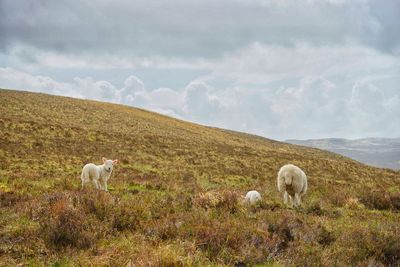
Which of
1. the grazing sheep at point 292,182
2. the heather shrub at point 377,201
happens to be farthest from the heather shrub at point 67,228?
the heather shrub at point 377,201

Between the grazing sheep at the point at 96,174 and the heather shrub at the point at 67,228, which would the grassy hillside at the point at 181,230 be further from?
the grazing sheep at the point at 96,174

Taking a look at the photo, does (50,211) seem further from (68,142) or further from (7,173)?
(68,142)

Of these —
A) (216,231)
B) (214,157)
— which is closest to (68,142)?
(214,157)

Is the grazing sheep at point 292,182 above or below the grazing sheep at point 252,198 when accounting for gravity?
above

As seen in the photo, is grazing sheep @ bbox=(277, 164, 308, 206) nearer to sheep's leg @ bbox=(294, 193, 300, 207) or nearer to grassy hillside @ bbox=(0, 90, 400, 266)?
sheep's leg @ bbox=(294, 193, 300, 207)

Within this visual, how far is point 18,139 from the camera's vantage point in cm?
2772

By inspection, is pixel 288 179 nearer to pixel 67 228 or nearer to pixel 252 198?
pixel 252 198

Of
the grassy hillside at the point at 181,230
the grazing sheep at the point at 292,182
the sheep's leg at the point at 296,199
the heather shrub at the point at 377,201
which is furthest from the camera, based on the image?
the heather shrub at the point at 377,201

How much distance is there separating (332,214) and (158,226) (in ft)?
21.1

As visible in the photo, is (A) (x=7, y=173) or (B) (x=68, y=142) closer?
(A) (x=7, y=173)

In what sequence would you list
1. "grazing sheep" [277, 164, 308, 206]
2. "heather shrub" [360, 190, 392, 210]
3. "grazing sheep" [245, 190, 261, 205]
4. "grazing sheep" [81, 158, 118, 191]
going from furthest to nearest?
1. "heather shrub" [360, 190, 392, 210]
2. "grazing sheep" [81, 158, 118, 191]
3. "grazing sheep" [277, 164, 308, 206]
4. "grazing sheep" [245, 190, 261, 205]

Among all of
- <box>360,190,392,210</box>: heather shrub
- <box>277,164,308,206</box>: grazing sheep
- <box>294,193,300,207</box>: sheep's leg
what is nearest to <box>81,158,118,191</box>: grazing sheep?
<box>277,164,308,206</box>: grazing sheep

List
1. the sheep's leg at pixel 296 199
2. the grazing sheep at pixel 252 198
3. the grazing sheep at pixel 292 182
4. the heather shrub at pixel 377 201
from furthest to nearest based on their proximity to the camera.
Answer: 1. the heather shrub at pixel 377 201
2. the sheep's leg at pixel 296 199
3. the grazing sheep at pixel 292 182
4. the grazing sheep at pixel 252 198

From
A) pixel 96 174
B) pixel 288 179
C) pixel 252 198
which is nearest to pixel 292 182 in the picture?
pixel 288 179
